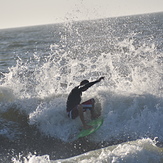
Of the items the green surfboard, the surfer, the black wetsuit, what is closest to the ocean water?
the green surfboard

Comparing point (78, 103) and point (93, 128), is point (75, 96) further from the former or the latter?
point (93, 128)

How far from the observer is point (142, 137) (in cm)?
816

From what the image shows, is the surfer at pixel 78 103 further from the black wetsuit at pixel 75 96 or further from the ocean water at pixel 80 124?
the ocean water at pixel 80 124

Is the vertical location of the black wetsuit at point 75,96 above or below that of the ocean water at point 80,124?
above

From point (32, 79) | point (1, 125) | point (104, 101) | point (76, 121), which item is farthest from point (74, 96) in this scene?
point (32, 79)

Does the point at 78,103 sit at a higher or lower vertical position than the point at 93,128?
higher

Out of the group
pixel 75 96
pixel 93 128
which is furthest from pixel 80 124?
pixel 75 96

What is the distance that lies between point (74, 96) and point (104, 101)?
5.18 ft

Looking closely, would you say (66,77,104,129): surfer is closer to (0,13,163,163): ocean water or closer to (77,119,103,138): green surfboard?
(77,119,103,138): green surfboard

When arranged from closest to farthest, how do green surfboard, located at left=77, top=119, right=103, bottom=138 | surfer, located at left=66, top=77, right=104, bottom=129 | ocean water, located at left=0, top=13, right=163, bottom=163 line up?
ocean water, located at left=0, top=13, right=163, bottom=163
green surfboard, located at left=77, top=119, right=103, bottom=138
surfer, located at left=66, top=77, right=104, bottom=129

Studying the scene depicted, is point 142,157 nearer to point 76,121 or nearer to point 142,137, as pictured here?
point 142,137

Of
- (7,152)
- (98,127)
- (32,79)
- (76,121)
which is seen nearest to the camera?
(7,152)

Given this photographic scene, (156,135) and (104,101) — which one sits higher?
(104,101)

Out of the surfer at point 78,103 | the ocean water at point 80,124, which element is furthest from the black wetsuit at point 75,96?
the ocean water at point 80,124
